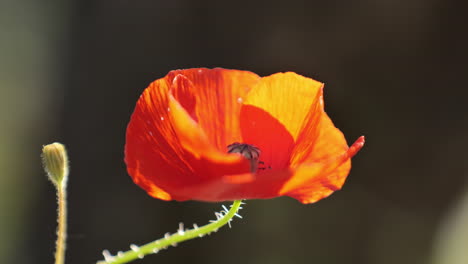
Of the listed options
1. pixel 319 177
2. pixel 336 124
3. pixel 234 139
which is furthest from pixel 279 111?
pixel 336 124

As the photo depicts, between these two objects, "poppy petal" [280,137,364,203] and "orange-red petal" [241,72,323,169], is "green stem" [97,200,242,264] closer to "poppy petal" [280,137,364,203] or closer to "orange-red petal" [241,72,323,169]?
"poppy petal" [280,137,364,203]

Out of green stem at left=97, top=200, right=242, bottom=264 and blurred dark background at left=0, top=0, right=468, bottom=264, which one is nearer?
green stem at left=97, top=200, right=242, bottom=264

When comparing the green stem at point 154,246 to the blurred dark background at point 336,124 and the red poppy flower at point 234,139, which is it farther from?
the blurred dark background at point 336,124

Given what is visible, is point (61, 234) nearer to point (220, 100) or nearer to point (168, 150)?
point (168, 150)

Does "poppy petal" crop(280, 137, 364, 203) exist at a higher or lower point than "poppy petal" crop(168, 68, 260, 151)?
lower

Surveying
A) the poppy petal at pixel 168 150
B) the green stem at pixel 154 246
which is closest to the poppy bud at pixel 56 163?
the poppy petal at pixel 168 150

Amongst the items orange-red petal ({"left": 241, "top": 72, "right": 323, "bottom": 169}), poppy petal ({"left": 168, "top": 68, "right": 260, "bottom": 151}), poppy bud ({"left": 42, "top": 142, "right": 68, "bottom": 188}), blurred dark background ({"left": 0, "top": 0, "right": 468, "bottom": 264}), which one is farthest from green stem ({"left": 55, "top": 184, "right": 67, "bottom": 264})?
blurred dark background ({"left": 0, "top": 0, "right": 468, "bottom": 264})

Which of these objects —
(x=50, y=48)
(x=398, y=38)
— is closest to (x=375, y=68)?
(x=398, y=38)
